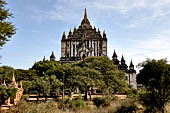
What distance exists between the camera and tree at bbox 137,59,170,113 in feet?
46.2

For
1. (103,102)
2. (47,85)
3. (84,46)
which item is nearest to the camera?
(103,102)

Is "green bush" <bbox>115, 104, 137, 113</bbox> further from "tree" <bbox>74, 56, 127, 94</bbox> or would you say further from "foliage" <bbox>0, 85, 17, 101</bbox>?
"tree" <bbox>74, 56, 127, 94</bbox>

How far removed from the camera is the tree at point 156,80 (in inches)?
554

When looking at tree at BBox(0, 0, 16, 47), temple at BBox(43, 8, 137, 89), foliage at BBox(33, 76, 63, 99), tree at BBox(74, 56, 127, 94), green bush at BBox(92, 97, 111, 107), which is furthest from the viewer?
temple at BBox(43, 8, 137, 89)

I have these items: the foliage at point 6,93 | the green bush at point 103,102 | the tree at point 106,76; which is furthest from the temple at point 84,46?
the foliage at point 6,93

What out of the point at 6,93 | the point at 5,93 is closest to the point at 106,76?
the point at 6,93

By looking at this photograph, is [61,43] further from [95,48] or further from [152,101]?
[152,101]

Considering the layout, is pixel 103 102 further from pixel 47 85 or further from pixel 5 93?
pixel 5 93

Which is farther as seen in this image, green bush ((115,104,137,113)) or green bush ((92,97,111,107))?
green bush ((92,97,111,107))

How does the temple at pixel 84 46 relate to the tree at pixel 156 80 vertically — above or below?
above

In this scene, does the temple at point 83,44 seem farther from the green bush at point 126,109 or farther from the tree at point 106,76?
the green bush at point 126,109

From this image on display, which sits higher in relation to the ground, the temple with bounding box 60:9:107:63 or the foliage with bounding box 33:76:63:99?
the temple with bounding box 60:9:107:63

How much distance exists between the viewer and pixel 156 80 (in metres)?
14.2

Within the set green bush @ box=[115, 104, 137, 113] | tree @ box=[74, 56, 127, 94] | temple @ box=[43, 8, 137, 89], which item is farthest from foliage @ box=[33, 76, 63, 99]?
temple @ box=[43, 8, 137, 89]
